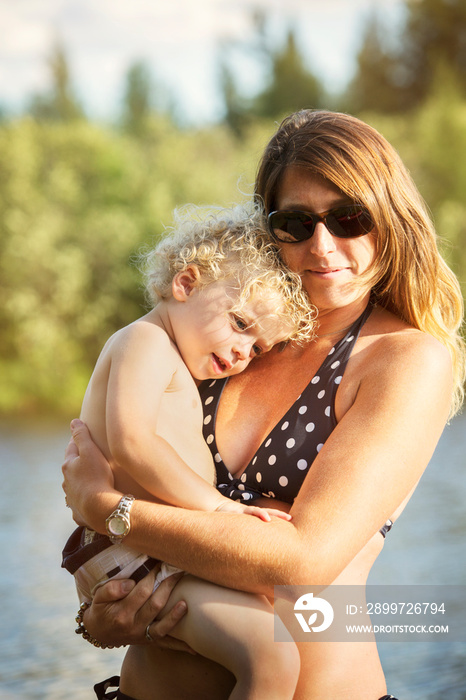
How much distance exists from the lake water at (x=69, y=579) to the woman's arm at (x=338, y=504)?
11.7 feet

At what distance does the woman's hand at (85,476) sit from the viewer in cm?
187

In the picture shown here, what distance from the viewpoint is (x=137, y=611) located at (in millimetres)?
1820

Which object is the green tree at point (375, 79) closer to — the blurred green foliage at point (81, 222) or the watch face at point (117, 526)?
the blurred green foliage at point (81, 222)

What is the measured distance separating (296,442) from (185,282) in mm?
593

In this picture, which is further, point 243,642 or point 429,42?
point 429,42

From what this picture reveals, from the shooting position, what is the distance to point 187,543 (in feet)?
5.50

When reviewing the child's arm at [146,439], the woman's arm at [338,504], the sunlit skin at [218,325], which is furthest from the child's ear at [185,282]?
the woman's arm at [338,504]

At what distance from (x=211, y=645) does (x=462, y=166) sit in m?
21.5

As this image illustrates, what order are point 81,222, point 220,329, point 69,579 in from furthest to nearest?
point 81,222 → point 69,579 → point 220,329

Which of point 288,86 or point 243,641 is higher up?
point 243,641

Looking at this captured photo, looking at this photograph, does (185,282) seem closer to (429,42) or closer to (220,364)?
(220,364)

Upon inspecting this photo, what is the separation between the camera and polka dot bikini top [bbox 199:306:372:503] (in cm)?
189

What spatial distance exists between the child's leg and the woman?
5 cm

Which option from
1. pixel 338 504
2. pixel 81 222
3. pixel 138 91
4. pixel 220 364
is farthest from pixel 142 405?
pixel 138 91
